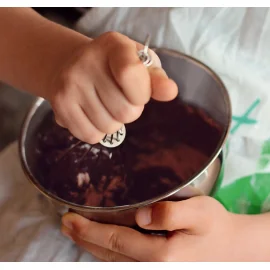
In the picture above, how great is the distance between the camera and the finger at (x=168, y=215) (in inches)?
14.4

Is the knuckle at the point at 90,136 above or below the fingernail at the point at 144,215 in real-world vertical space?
above

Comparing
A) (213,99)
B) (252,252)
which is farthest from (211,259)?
(213,99)

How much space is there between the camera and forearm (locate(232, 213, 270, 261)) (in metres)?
0.43

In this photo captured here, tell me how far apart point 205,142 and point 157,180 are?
7 centimetres

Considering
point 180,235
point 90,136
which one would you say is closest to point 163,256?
point 180,235

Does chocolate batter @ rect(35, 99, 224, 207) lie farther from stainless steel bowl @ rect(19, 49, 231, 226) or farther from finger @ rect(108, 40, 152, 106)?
finger @ rect(108, 40, 152, 106)

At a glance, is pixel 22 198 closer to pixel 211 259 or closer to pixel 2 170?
pixel 2 170

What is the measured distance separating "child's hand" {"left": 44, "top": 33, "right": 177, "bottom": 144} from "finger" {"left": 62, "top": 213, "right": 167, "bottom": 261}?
9 centimetres

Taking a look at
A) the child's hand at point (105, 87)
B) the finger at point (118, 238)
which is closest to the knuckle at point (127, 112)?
the child's hand at point (105, 87)

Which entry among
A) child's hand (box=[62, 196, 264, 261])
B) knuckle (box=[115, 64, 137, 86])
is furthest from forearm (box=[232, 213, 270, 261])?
knuckle (box=[115, 64, 137, 86])

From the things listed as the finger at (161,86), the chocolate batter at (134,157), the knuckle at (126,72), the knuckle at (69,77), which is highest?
the knuckle at (126,72)

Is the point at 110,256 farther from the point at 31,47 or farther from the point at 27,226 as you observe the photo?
the point at 31,47

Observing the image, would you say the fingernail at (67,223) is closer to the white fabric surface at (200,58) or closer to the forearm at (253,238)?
the white fabric surface at (200,58)

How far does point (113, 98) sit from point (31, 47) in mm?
153
